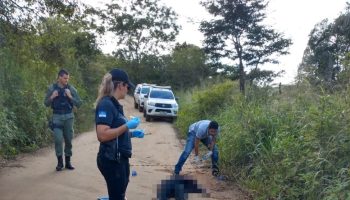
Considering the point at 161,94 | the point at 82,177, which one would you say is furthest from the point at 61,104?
the point at 161,94

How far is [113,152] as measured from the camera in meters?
4.44

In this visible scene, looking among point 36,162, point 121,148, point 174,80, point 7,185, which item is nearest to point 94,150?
point 36,162

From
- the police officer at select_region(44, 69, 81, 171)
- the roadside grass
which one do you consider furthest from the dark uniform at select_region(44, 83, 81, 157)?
the roadside grass

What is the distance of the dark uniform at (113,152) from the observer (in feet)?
14.4

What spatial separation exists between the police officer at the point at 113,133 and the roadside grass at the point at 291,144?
2.62 meters

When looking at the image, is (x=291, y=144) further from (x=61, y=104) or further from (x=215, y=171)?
(x=61, y=104)

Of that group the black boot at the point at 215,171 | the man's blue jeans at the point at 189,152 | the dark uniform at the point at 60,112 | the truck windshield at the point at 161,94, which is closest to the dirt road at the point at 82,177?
the black boot at the point at 215,171

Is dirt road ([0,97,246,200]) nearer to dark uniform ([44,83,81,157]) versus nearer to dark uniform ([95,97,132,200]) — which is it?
dark uniform ([44,83,81,157])

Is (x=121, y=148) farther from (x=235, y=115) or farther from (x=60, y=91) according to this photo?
(x=235, y=115)

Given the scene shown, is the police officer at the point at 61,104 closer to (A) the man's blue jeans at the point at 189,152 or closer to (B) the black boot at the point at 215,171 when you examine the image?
(A) the man's blue jeans at the point at 189,152

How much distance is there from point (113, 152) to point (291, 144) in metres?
3.96

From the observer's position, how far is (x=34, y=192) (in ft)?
23.4

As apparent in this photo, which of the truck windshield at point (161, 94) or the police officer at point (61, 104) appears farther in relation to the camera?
the truck windshield at point (161, 94)

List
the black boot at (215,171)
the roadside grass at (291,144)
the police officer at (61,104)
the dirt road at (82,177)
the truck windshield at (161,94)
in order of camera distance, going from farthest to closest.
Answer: the truck windshield at (161,94), the black boot at (215,171), the police officer at (61,104), the dirt road at (82,177), the roadside grass at (291,144)
